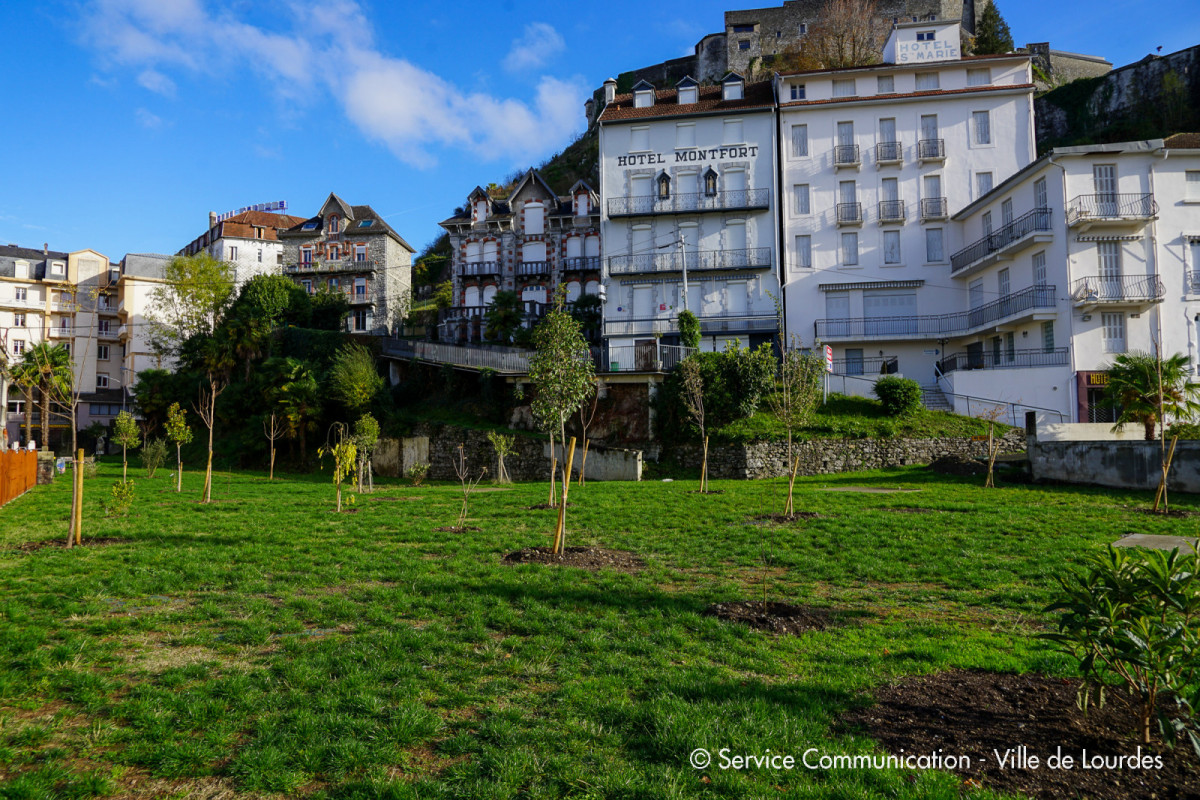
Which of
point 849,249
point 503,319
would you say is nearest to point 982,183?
point 849,249

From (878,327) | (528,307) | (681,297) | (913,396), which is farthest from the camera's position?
(528,307)

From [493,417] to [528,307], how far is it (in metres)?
14.9

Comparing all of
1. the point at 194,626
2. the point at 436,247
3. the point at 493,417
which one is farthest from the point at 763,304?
the point at 436,247

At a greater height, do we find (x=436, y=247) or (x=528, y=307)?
(x=436, y=247)

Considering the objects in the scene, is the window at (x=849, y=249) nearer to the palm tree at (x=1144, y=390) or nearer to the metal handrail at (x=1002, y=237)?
the metal handrail at (x=1002, y=237)

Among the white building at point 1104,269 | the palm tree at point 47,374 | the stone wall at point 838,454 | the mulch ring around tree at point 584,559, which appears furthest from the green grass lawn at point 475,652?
the white building at point 1104,269

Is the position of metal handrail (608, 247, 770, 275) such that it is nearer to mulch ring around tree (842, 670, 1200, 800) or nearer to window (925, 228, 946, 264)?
window (925, 228, 946, 264)

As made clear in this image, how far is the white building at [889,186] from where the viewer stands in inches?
1478

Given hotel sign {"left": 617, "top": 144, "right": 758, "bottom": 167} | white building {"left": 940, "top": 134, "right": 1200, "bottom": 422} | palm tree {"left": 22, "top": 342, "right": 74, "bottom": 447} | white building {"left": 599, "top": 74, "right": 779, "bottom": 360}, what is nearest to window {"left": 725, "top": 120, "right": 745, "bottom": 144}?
white building {"left": 599, "top": 74, "right": 779, "bottom": 360}

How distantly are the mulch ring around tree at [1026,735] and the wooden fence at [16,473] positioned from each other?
20.3 meters

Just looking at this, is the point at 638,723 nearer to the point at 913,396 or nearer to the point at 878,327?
the point at 913,396

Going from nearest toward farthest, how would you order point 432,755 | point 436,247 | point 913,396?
point 432,755 < point 913,396 < point 436,247

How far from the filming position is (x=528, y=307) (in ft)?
149

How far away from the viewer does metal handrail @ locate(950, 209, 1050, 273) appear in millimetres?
30688
